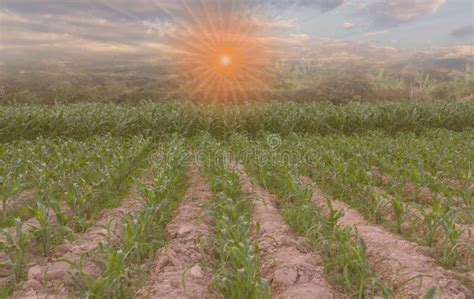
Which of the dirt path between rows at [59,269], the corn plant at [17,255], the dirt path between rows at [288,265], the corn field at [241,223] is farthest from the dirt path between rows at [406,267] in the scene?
the corn plant at [17,255]

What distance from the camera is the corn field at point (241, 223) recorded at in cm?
351

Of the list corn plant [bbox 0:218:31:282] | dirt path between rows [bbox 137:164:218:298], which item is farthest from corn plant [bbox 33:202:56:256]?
dirt path between rows [bbox 137:164:218:298]

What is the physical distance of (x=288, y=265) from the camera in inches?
151

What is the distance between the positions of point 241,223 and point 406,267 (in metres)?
1.42

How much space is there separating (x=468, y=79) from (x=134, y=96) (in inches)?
799

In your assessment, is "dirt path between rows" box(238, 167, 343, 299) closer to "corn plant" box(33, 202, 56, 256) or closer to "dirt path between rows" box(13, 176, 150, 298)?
"dirt path between rows" box(13, 176, 150, 298)

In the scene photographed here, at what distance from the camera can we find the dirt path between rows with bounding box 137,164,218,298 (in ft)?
11.3

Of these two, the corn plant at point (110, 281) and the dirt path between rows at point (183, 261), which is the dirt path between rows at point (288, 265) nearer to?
the dirt path between rows at point (183, 261)

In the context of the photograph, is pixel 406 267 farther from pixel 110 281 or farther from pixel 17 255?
pixel 17 255

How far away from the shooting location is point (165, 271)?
151 inches

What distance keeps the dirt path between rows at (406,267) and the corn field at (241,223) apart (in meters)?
0.02

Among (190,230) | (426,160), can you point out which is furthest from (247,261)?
(426,160)

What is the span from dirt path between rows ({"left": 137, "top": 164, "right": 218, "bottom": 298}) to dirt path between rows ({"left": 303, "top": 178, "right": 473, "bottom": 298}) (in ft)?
4.94

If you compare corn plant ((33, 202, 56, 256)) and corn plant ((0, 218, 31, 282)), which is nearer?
corn plant ((0, 218, 31, 282))
